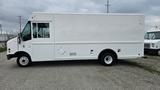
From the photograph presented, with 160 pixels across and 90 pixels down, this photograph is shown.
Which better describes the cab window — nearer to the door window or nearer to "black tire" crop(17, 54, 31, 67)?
the door window

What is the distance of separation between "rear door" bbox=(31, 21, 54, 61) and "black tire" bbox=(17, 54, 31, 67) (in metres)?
0.33

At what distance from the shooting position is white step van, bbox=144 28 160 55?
50.7 feet

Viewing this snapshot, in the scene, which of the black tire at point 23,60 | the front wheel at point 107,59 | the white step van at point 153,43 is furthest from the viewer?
the white step van at point 153,43

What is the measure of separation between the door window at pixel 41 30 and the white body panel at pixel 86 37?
19 centimetres

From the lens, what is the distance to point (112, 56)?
10.4m

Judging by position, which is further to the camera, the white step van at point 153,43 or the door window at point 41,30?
the white step van at point 153,43

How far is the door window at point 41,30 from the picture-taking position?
9.80 meters

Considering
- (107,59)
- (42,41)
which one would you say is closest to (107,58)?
(107,59)

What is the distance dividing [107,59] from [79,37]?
2.09 metres

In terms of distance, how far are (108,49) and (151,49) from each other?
722cm

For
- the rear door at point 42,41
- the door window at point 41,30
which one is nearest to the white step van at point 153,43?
the rear door at point 42,41

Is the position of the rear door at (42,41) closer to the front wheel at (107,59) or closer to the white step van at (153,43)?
the front wheel at (107,59)

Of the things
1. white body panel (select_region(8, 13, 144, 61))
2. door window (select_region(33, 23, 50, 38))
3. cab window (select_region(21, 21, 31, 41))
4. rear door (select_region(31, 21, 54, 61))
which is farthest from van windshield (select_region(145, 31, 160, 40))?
cab window (select_region(21, 21, 31, 41))

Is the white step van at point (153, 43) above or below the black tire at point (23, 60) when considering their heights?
above
